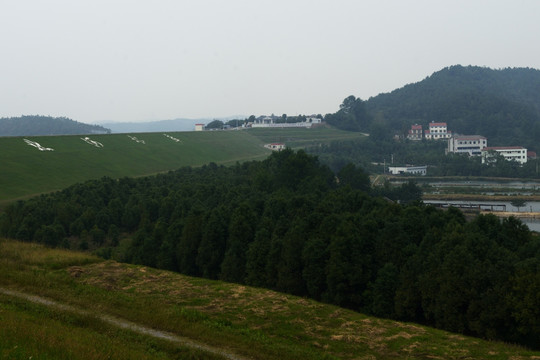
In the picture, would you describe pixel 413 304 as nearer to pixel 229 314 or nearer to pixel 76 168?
pixel 229 314

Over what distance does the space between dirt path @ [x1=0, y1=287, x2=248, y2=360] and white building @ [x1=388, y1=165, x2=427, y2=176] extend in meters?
96.1

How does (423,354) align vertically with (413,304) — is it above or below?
above

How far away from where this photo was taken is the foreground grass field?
10156 mm

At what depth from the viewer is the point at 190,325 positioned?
13008 millimetres

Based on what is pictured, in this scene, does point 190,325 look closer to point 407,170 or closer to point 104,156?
point 104,156

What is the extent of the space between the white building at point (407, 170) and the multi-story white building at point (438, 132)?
47362 mm

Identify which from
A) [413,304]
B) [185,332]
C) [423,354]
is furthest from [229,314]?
[413,304]

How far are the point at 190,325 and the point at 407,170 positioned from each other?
9795 centimetres

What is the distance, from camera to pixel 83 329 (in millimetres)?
11625

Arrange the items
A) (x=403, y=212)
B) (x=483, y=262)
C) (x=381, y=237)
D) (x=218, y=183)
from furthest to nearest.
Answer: (x=218, y=183) → (x=403, y=212) → (x=381, y=237) → (x=483, y=262)

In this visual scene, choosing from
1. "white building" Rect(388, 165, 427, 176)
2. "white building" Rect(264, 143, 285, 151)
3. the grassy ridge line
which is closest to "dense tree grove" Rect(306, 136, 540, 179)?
"white building" Rect(388, 165, 427, 176)

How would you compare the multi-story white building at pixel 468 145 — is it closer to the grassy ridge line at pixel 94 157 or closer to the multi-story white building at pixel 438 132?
the multi-story white building at pixel 438 132

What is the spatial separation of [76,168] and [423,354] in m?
60.1

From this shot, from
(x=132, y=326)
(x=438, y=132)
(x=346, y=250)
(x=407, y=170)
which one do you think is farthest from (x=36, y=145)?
(x=438, y=132)
